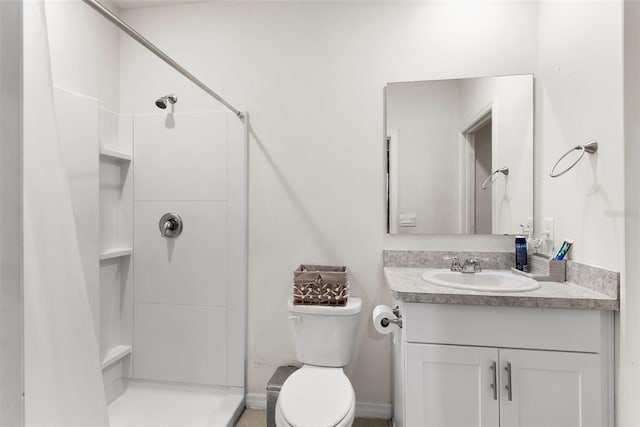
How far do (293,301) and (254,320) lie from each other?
43cm

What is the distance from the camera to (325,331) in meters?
1.67

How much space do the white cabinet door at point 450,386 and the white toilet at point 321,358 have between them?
274mm

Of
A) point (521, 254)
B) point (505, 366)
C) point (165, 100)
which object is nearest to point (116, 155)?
point (165, 100)

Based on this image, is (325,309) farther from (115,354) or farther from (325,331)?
(115,354)

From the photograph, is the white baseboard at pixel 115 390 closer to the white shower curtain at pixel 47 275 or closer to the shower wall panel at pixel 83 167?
the shower wall panel at pixel 83 167

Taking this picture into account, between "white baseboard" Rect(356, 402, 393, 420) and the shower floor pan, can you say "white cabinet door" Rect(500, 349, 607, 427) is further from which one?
the shower floor pan

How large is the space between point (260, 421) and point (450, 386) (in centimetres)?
112

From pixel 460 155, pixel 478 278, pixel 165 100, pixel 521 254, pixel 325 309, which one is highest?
pixel 165 100

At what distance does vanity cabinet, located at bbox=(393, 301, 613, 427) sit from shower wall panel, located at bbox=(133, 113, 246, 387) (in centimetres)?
109

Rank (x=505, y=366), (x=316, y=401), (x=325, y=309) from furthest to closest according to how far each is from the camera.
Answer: (x=325, y=309) < (x=316, y=401) < (x=505, y=366)

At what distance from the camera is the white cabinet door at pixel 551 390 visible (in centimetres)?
120

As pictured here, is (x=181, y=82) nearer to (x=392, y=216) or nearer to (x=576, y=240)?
(x=392, y=216)

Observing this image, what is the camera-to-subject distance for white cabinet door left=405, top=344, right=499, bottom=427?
4.12 ft

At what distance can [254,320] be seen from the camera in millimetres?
1986
